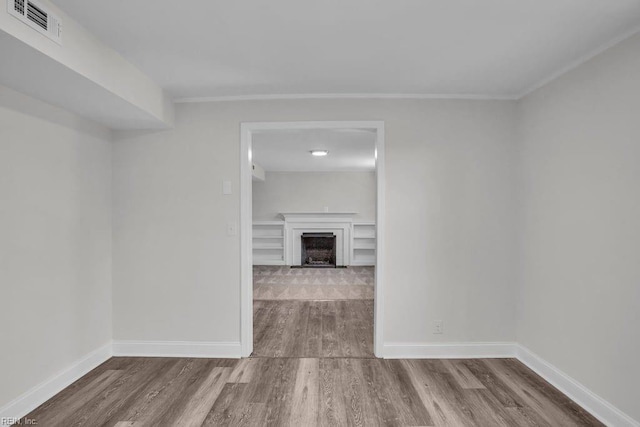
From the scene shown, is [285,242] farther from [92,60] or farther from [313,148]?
[92,60]

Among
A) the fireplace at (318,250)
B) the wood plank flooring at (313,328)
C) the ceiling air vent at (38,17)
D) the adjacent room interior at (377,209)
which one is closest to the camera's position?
the ceiling air vent at (38,17)

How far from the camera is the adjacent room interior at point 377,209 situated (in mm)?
2072

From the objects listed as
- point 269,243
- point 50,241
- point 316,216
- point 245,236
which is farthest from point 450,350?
point 269,243

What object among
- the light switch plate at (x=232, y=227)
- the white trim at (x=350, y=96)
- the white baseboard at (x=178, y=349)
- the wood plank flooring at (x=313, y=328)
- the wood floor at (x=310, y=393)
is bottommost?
the wood plank flooring at (x=313, y=328)

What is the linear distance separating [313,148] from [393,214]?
9.04 ft

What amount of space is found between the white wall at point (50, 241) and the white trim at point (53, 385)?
0.04 metres

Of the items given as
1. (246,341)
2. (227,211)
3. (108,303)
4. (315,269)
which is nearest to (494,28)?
(227,211)

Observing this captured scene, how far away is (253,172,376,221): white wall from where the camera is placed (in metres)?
8.55

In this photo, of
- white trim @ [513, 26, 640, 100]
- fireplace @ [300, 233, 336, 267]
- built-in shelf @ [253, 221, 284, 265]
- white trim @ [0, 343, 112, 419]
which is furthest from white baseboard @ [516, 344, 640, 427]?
built-in shelf @ [253, 221, 284, 265]

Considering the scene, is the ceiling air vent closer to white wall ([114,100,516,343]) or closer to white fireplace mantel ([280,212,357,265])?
white wall ([114,100,516,343])

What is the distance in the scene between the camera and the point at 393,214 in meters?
3.21

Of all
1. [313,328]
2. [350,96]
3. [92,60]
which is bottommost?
[313,328]

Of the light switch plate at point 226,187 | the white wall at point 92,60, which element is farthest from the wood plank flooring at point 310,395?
the white wall at point 92,60

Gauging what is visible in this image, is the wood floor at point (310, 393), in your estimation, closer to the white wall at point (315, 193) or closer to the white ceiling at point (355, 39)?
the white ceiling at point (355, 39)
